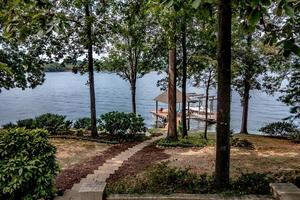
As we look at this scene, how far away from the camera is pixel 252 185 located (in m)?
6.55

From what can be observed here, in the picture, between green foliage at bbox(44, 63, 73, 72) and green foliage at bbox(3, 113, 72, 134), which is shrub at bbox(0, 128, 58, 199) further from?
green foliage at bbox(3, 113, 72, 134)

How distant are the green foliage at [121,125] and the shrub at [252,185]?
14426 millimetres

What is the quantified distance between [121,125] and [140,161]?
8.24 meters

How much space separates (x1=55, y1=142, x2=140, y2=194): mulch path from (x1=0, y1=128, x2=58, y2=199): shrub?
47cm

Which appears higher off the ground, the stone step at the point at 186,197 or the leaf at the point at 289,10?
the leaf at the point at 289,10

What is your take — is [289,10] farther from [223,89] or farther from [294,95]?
[294,95]

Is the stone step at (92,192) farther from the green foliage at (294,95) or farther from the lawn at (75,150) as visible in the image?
the green foliage at (294,95)

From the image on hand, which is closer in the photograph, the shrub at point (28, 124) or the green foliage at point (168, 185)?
the green foliage at point (168, 185)

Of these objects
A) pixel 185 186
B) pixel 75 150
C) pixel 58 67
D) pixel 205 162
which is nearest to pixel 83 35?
pixel 58 67

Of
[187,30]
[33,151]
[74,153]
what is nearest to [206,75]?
[187,30]

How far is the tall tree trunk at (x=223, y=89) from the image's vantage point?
20.5 ft

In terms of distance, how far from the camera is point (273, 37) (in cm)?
398

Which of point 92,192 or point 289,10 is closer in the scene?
point 289,10

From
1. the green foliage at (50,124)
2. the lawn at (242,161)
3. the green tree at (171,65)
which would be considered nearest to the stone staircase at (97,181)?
the green tree at (171,65)
